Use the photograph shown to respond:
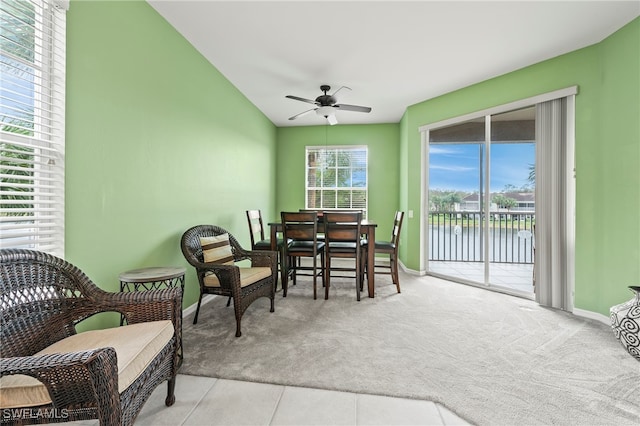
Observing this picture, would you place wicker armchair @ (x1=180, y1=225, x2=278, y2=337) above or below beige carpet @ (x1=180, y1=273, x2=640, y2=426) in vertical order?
above

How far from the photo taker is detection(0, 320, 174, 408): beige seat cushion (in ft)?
3.19

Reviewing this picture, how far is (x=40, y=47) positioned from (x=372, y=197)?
516 centimetres

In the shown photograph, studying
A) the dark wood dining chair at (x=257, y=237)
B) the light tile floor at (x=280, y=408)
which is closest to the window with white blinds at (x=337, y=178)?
the dark wood dining chair at (x=257, y=237)

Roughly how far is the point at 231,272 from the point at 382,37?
2.70 meters

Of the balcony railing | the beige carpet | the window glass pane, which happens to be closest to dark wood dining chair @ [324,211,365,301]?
the beige carpet

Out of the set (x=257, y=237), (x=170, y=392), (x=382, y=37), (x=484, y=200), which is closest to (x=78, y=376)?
(x=170, y=392)

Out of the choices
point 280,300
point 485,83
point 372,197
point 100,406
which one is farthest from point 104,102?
point 372,197

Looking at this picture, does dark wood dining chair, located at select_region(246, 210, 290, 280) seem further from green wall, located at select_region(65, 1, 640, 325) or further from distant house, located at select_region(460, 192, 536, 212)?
distant house, located at select_region(460, 192, 536, 212)

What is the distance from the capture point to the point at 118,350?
1.21 meters

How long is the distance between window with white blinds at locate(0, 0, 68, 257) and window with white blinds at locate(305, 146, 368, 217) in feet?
15.3

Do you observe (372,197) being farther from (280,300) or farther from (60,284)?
(60,284)

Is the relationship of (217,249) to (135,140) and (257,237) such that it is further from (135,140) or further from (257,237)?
(257,237)

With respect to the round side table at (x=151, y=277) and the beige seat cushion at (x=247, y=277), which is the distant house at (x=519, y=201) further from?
the round side table at (x=151, y=277)

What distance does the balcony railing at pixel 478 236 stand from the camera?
3.86 meters
